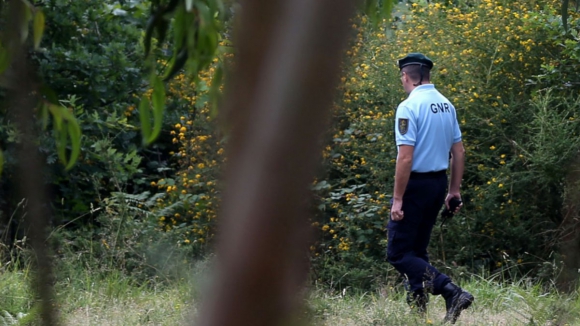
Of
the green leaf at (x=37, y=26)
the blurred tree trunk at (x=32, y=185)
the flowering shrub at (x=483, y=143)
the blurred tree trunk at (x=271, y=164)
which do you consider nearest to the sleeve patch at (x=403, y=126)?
the flowering shrub at (x=483, y=143)

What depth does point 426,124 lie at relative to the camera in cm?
507

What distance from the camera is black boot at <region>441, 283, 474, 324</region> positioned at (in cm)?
468

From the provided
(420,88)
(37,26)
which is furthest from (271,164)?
(420,88)

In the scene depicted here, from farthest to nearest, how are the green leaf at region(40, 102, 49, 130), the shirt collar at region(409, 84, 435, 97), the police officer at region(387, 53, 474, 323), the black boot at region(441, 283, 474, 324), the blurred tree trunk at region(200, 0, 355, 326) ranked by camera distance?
the shirt collar at region(409, 84, 435, 97) → the police officer at region(387, 53, 474, 323) → the black boot at region(441, 283, 474, 324) → the green leaf at region(40, 102, 49, 130) → the blurred tree trunk at region(200, 0, 355, 326)

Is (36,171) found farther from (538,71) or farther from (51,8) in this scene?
(538,71)

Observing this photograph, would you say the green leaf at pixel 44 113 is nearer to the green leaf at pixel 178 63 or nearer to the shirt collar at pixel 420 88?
the green leaf at pixel 178 63

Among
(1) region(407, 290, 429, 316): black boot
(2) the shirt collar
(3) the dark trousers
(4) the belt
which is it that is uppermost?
(2) the shirt collar

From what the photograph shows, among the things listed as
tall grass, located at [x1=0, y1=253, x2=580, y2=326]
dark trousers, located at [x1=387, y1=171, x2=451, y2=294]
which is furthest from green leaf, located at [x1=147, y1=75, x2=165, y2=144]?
dark trousers, located at [x1=387, y1=171, x2=451, y2=294]

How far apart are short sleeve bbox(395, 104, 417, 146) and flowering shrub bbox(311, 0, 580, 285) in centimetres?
245

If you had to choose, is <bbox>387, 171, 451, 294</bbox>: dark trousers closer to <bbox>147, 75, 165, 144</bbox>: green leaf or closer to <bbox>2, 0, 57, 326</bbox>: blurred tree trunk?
<bbox>147, 75, 165, 144</bbox>: green leaf

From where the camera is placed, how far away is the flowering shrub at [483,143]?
770 centimetres

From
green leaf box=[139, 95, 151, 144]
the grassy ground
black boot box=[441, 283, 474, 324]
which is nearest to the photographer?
green leaf box=[139, 95, 151, 144]

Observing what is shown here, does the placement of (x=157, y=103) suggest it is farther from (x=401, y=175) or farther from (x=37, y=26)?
(x=401, y=175)

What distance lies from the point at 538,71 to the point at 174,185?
405cm
